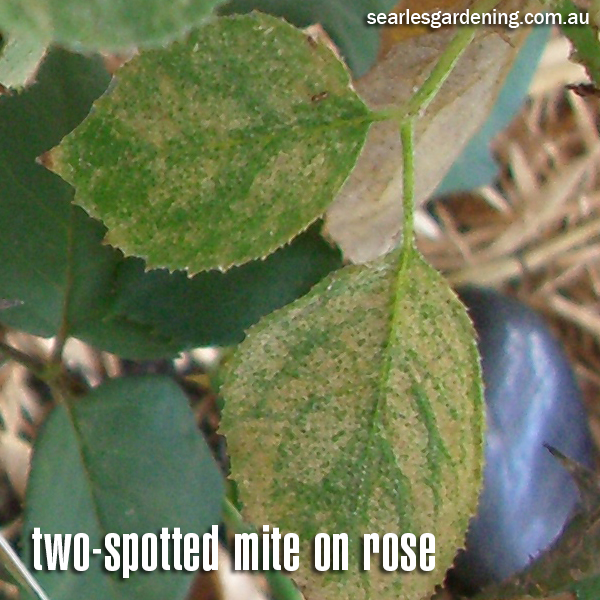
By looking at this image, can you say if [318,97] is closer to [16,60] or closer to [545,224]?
[16,60]

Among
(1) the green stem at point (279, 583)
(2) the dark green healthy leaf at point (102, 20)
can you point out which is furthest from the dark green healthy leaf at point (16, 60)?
(1) the green stem at point (279, 583)

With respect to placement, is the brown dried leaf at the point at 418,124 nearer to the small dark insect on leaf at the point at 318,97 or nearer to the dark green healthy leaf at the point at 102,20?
the small dark insect on leaf at the point at 318,97

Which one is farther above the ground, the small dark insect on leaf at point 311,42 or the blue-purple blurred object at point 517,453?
the small dark insect on leaf at point 311,42

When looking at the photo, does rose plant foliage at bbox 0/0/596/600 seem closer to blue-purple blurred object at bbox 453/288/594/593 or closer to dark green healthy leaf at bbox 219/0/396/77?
dark green healthy leaf at bbox 219/0/396/77

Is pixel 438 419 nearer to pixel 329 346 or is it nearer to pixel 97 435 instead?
pixel 329 346

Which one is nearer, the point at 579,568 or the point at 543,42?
the point at 579,568

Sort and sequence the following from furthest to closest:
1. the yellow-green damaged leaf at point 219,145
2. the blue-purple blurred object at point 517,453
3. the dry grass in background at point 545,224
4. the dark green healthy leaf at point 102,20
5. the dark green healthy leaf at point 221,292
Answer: the dry grass in background at point 545,224 → the blue-purple blurred object at point 517,453 → the dark green healthy leaf at point 221,292 → the yellow-green damaged leaf at point 219,145 → the dark green healthy leaf at point 102,20

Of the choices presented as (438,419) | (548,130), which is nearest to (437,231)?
(548,130)
